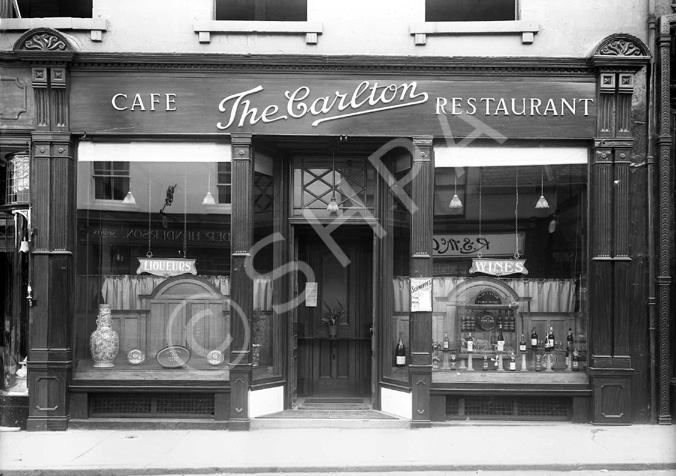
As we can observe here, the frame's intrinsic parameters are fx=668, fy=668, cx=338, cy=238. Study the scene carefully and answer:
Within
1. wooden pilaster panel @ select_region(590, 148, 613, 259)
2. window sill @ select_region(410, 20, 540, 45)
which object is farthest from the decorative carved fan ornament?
wooden pilaster panel @ select_region(590, 148, 613, 259)

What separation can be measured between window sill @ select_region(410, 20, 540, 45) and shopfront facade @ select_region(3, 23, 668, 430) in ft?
1.48

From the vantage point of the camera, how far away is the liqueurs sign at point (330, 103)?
31.7 feet

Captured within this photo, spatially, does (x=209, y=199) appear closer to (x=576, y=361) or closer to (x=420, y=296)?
(x=420, y=296)

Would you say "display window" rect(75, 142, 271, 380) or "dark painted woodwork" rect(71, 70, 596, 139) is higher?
"dark painted woodwork" rect(71, 70, 596, 139)

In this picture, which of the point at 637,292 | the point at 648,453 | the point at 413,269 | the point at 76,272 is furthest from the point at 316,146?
the point at 648,453

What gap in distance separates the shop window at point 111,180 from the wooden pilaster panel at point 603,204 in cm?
688

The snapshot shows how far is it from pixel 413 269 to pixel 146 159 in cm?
424

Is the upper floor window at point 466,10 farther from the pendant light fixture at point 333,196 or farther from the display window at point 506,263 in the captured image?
the pendant light fixture at point 333,196

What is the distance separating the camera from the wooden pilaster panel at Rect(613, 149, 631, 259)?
954 centimetres

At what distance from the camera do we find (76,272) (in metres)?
9.77

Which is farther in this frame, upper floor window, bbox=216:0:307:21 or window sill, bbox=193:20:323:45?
upper floor window, bbox=216:0:307:21

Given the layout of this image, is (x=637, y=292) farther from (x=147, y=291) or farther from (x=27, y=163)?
(x=27, y=163)

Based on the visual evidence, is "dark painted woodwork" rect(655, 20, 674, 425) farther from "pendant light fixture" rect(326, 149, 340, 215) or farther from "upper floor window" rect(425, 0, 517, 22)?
"pendant light fixture" rect(326, 149, 340, 215)

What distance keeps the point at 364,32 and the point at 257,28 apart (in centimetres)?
155
